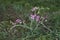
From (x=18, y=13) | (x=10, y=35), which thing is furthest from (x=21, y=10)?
(x=10, y=35)

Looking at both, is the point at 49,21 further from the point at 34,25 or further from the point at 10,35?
the point at 10,35

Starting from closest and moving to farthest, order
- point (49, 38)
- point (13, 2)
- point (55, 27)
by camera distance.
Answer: point (49, 38) → point (55, 27) → point (13, 2)

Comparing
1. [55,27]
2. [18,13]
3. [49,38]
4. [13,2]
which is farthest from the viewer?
[13,2]

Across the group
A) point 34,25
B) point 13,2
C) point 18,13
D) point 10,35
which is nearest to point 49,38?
point 34,25

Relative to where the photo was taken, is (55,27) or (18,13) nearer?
(55,27)

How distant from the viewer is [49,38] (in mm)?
3973

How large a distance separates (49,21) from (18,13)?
0.65m

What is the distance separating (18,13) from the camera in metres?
4.80

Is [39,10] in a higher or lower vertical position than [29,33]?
higher

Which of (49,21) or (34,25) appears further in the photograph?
(49,21)

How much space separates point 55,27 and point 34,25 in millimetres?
345

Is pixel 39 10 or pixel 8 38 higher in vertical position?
pixel 39 10

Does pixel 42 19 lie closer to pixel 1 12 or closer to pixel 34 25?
pixel 34 25

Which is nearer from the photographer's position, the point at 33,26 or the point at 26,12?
the point at 33,26
